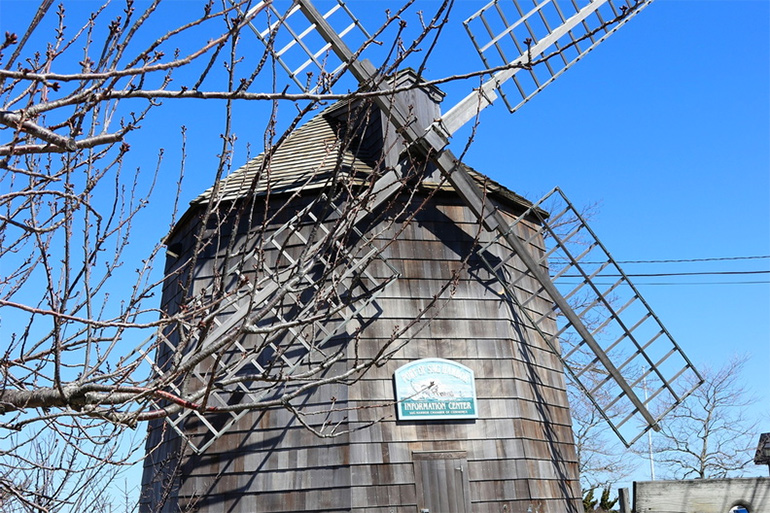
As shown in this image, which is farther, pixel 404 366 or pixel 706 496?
pixel 404 366

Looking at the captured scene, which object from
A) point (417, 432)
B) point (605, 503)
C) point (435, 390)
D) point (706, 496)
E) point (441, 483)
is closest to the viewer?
point (706, 496)

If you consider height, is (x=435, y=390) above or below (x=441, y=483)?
above

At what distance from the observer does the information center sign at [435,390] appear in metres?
8.66

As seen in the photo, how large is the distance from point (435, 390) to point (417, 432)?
57cm

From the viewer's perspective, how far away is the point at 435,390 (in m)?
8.78

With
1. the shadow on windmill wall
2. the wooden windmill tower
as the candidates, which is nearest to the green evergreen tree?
the wooden windmill tower

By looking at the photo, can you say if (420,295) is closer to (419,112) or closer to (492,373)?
(492,373)

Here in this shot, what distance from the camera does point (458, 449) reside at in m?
8.65

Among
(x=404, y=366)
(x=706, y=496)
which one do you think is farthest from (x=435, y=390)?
(x=706, y=496)

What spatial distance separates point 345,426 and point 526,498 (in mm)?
2478

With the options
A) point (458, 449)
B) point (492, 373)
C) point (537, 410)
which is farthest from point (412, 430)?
point (537, 410)

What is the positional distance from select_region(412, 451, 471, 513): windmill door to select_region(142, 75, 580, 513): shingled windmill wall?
12 millimetres

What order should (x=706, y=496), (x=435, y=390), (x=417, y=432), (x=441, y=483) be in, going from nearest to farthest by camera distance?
(x=706, y=496) < (x=441, y=483) < (x=417, y=432) < (x=435, y=390)

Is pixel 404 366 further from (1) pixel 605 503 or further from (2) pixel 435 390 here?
(1) pixel 605 503
